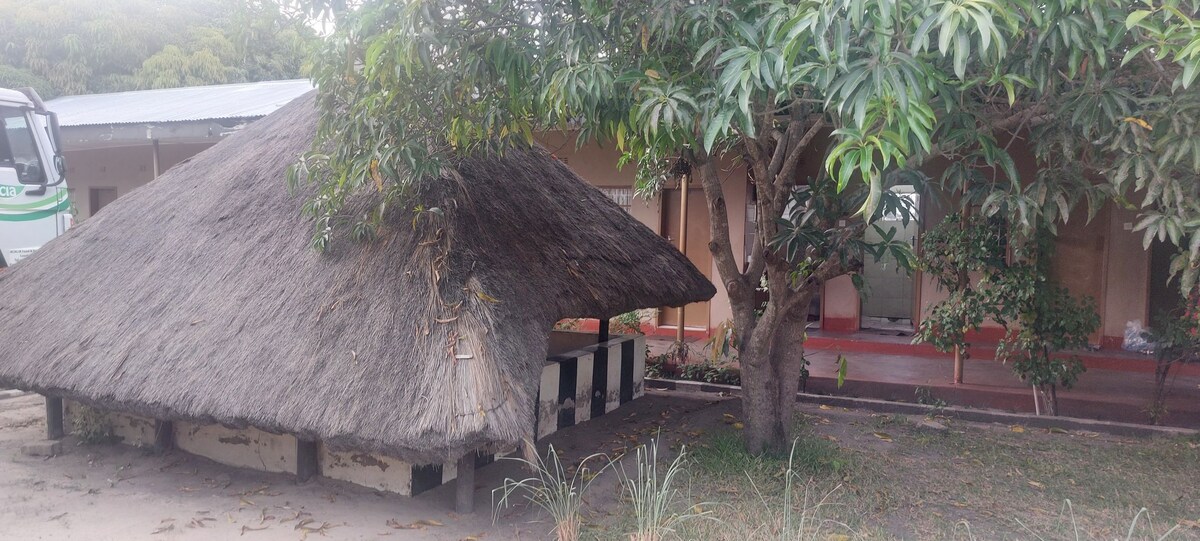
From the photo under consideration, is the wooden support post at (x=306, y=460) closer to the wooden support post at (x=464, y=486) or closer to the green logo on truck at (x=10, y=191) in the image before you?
the wooden support post at (x=464, y=486)

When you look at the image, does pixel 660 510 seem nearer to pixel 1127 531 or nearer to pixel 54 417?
pixel 1127 531

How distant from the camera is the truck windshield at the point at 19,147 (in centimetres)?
925

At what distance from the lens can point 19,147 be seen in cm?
939

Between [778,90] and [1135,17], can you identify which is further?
[778,90]

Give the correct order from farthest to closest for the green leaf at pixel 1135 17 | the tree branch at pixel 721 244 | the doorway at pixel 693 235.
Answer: the doorway at pixel 693 235 → the tree branch at pixel 721 244 → the green leaf at pixel 1135 17

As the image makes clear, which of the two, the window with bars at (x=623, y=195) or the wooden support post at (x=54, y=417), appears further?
the window with bars at (x=623, y=195)

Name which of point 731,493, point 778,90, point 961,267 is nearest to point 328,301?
point 731,493

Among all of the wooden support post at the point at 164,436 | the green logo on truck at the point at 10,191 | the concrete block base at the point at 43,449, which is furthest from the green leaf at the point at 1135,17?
the green logo on truck at the point at 10,191

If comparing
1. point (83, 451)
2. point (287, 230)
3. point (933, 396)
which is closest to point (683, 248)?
point (933, 396)

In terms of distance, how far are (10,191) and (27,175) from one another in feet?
0.90

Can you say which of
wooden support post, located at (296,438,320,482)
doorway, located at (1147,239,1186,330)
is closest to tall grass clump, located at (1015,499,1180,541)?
wooden support post, located at (296,438,320,482)

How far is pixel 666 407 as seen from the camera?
316 inches

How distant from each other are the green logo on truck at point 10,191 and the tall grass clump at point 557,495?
674 centimetres

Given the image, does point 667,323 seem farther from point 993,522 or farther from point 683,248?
point 993,522
